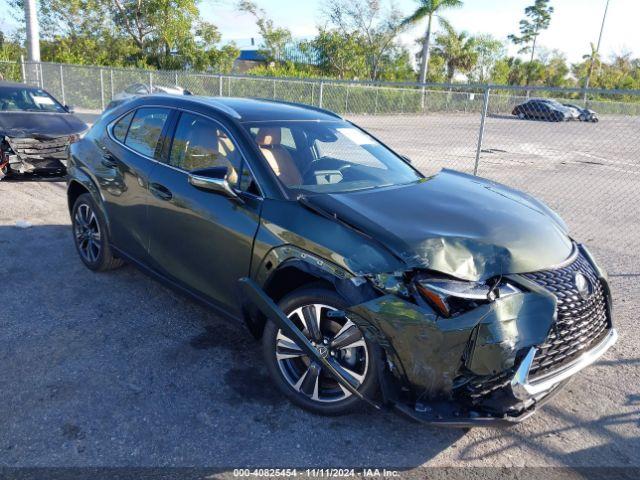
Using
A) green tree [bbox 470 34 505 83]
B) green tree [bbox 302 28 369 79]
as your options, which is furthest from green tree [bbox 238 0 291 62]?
green tree [bbox 470 34 505 83]

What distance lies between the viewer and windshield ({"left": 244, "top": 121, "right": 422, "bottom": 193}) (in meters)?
3.53

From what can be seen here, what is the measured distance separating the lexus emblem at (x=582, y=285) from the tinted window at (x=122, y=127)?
3673mm

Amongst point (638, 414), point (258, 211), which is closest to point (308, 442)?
point (258, 211)

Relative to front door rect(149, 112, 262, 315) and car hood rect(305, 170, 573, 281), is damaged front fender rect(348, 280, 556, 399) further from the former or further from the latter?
front door rect(149, 112, 262, 315)

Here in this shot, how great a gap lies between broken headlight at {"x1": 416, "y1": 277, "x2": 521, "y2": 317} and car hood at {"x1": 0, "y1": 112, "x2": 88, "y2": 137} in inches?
311

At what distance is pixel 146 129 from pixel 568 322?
3417 millimetres

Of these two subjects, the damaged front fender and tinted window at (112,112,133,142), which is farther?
tinted window at (112,112,133,142)

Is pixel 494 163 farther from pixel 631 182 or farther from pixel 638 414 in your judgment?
pixel 638 414

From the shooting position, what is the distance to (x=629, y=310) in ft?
15.4

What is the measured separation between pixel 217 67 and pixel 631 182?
24.0 m

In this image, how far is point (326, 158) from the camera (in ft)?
12.8

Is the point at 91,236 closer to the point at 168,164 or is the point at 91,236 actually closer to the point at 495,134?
the point at 168,164

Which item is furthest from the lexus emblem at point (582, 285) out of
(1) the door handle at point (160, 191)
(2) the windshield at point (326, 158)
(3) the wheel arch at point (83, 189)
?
(3) the wheel arch at point (83, 189)

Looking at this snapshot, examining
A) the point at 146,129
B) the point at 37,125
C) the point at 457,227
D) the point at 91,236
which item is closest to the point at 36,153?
the point at 37,125
